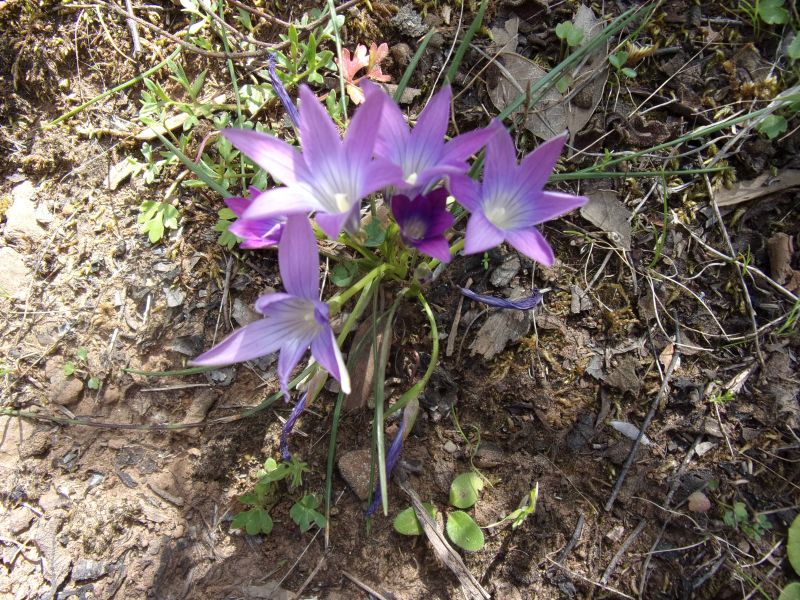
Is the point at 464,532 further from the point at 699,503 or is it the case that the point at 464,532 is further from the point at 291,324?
the point at 291,324

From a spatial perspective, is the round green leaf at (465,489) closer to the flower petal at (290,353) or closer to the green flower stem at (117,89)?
the flower petal at (290,353)

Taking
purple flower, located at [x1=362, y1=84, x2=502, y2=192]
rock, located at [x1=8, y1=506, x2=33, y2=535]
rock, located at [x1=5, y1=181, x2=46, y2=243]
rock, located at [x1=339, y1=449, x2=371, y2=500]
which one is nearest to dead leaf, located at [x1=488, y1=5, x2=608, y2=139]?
purple flower, located at [x1=362, y1=84, x2=502, y2=192]

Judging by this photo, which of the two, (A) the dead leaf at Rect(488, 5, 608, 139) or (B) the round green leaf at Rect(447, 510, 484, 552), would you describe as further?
(A) the dead leaf at Rect(488, 5, 608, 139)

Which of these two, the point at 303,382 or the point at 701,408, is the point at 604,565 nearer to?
the point at 701,408

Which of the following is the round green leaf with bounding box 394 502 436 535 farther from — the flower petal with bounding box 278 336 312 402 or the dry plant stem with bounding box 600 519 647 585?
the flower petal with bounding box 278 336 312 402

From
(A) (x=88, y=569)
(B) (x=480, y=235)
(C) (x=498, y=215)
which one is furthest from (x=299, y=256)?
(A) (x=88, y=569)

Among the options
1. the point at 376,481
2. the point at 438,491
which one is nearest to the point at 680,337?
the point at 438,491

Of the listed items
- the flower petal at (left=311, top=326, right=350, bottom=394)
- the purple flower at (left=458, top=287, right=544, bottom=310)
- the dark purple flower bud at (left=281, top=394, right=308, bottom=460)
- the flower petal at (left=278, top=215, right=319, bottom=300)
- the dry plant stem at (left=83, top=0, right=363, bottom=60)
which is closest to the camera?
the flower petal at (left=311, top=326, right=350, bottom=394)
